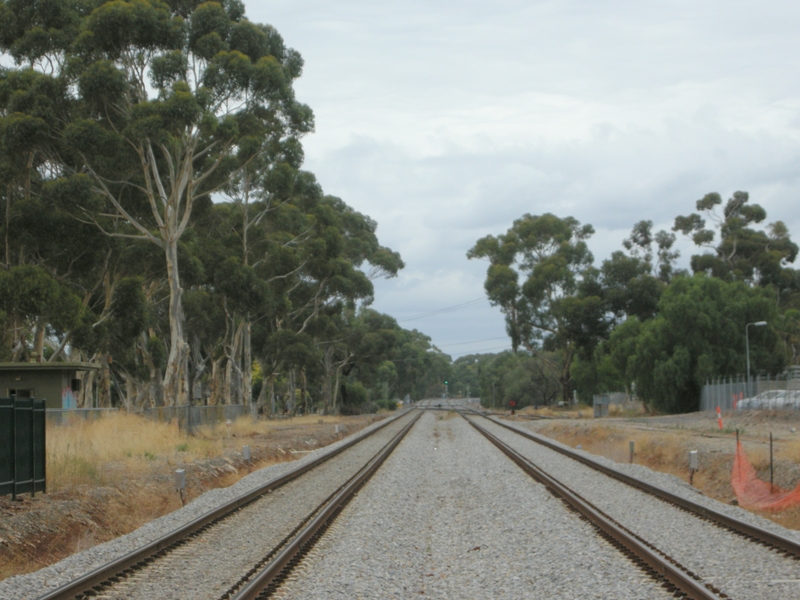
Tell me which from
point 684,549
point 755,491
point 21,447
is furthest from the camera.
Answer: point 755,491

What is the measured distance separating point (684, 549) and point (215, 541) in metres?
5.45

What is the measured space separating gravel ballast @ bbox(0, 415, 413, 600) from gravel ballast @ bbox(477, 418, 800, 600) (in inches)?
179

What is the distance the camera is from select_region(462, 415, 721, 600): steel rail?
7.34 m

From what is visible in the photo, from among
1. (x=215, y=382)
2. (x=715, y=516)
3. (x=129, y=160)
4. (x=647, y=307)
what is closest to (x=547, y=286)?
(x=647, y=307)

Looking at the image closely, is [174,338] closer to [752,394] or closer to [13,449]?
[13,449]

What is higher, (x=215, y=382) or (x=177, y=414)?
(x=215, y=382)

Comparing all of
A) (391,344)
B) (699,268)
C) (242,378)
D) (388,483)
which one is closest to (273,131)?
(242,378)

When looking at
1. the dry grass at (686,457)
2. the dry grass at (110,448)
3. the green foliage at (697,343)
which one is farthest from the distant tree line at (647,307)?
the dry grass at (110,448)

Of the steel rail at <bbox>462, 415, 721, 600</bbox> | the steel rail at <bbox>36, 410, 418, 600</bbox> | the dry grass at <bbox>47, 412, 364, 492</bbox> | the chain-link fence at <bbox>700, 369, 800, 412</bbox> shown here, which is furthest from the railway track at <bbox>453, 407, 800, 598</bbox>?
the chain-link fence at <bbox>700, 369, 800, 412</bbox>

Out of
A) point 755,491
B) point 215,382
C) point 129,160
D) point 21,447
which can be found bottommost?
point 755,491

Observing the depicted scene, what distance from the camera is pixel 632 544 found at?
9344mm

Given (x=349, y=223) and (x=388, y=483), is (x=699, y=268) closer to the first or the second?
(x=349, y=223)

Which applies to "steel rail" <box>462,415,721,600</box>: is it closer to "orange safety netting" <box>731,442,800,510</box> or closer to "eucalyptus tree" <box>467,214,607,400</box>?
"orange safety netting" <box>731,442,800,510</box>

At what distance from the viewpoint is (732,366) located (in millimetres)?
50156
